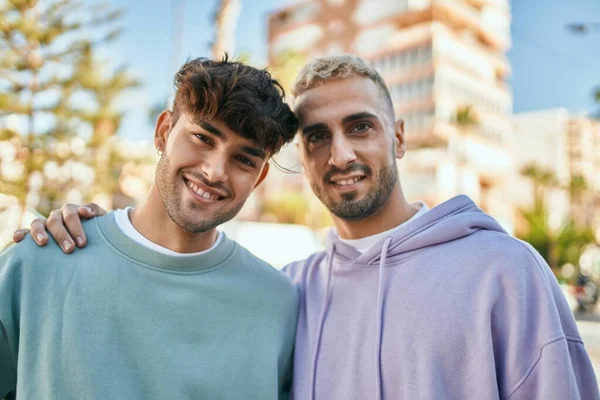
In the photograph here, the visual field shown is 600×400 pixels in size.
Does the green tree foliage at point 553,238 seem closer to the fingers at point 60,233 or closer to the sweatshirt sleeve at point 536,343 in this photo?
the sweatshirt sleeve at point 536,343

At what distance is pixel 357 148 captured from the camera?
8.38ft

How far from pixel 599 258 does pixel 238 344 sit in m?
36.7

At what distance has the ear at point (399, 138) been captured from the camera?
283 cm

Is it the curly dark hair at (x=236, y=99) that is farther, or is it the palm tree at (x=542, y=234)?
the palm tree at (x=542, y=234)

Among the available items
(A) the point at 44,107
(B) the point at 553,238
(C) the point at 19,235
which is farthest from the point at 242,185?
(B) the point at 553,238

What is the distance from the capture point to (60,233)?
7.20 feet

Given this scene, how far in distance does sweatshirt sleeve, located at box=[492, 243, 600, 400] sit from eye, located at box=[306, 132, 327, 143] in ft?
3.41

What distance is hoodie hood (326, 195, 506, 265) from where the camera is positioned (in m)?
2.31

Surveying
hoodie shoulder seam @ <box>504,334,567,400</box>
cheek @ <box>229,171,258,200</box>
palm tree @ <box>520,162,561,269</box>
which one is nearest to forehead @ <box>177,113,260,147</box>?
cheek @ <box>229,171,258,200</box>

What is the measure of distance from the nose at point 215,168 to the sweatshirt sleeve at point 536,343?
1.17 metres

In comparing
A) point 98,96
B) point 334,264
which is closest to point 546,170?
point 98,96

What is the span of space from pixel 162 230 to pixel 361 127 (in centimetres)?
105

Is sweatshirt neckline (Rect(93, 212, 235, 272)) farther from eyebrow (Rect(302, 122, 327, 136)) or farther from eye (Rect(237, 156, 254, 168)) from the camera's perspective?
eyebrow (Rect(302, 122, 327, 136))

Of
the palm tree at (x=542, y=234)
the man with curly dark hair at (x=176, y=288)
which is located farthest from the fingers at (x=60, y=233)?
the palm tree at (x=542, y=234)
